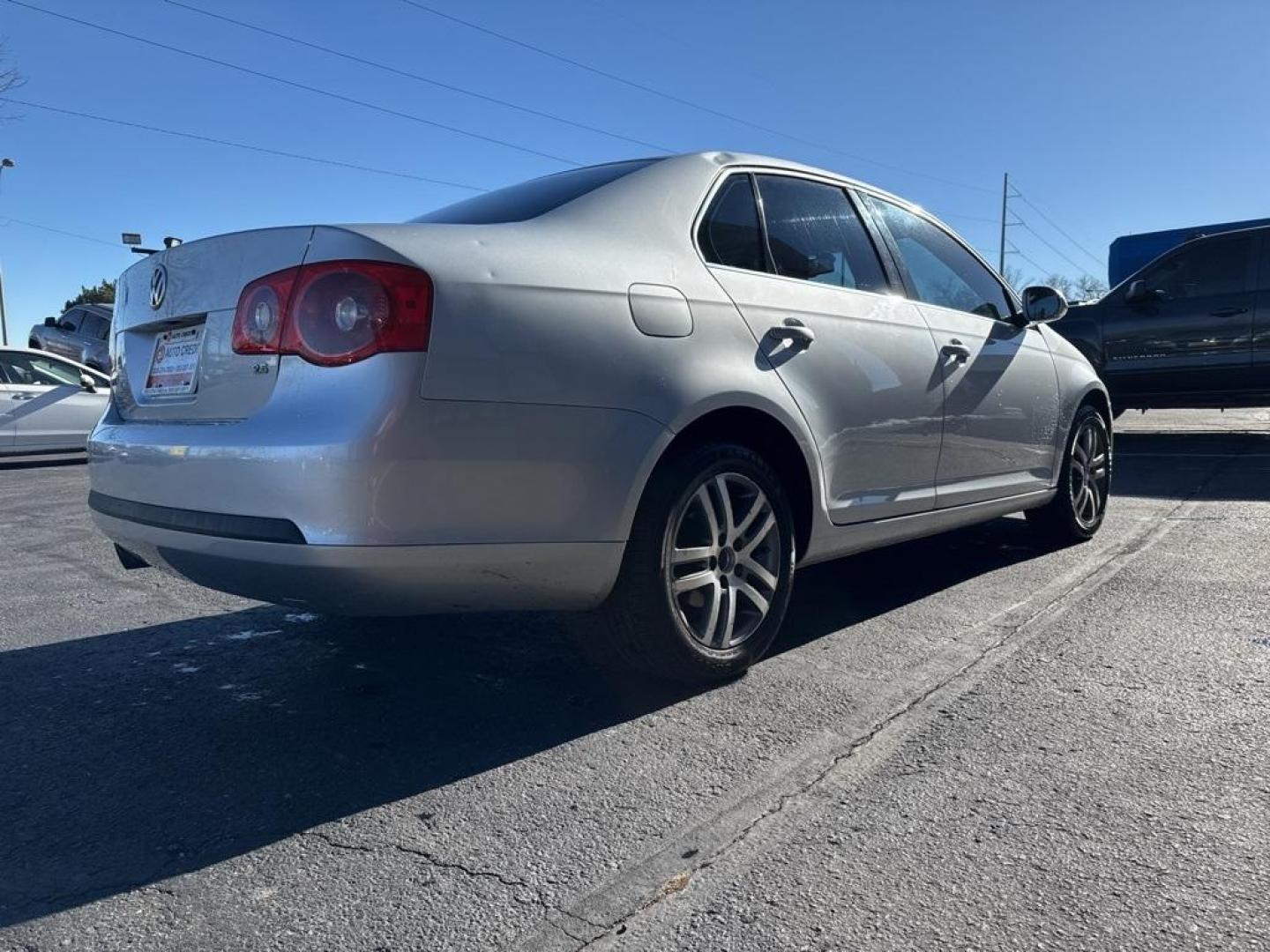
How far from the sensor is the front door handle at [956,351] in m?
4.05

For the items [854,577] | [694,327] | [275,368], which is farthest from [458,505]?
[854,577]

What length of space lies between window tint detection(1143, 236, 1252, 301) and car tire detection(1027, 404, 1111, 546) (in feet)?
17.1

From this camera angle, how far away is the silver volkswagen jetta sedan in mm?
2350

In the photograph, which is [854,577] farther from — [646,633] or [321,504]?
[321,504]

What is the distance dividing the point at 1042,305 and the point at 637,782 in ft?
11.5

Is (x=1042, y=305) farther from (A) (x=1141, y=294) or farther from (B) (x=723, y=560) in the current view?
(A) (x=1141, y=294)

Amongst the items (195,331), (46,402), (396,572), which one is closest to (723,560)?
(396,572)

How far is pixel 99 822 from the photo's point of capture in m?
2.23

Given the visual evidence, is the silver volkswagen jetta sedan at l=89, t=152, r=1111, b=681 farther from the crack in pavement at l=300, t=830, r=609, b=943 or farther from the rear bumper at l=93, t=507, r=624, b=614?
the crack in pavement at l=300, t=830, r=609, b=943

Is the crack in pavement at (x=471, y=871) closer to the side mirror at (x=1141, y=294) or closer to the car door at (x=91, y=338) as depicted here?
the side mirror at (x=1141, y=294)

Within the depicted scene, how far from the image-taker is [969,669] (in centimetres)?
324

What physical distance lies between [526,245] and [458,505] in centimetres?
73

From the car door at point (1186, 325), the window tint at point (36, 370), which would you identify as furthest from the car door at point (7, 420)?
the car door at point (1186, 325)

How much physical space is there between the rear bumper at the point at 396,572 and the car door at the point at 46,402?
9.98 meters
